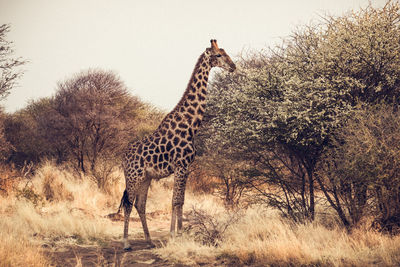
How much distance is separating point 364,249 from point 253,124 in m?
3.34

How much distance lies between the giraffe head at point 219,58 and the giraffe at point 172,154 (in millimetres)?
23

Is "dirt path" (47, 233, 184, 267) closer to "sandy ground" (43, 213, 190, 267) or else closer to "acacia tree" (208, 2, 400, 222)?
"sandy ground" (43, 213, 190, 267)

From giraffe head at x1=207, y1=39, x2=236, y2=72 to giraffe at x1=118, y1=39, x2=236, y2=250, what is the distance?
0.02 m

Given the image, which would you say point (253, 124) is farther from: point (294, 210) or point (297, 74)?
point (294, 210)

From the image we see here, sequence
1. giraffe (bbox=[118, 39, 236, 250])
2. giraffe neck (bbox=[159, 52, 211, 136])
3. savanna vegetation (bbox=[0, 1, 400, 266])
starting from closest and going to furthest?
savanna vegetation (bbox=[0, 1, 400, 266]), giraffe (bbox=[118, 39, 236, 250]), giraffe neck (bbox=[159, 52, 211, 136])

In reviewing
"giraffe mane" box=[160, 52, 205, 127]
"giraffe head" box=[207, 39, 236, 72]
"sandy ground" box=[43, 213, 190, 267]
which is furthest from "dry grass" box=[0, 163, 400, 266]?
"giraffe head" box=[207, 39, 236, 72]

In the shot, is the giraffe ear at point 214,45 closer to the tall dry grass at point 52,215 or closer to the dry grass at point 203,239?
the dry grass at point 203,239

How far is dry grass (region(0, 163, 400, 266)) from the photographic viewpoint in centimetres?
607

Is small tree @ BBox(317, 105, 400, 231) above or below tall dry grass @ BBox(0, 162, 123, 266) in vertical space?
above

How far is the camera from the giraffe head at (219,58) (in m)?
8.97

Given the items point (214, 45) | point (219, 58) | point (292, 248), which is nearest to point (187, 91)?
point (219, 58)

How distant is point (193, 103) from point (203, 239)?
2928 mm

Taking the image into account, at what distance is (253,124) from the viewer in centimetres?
843

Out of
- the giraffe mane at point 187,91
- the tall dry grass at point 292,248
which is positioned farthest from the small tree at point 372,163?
the giraffe mane at point 187,91
